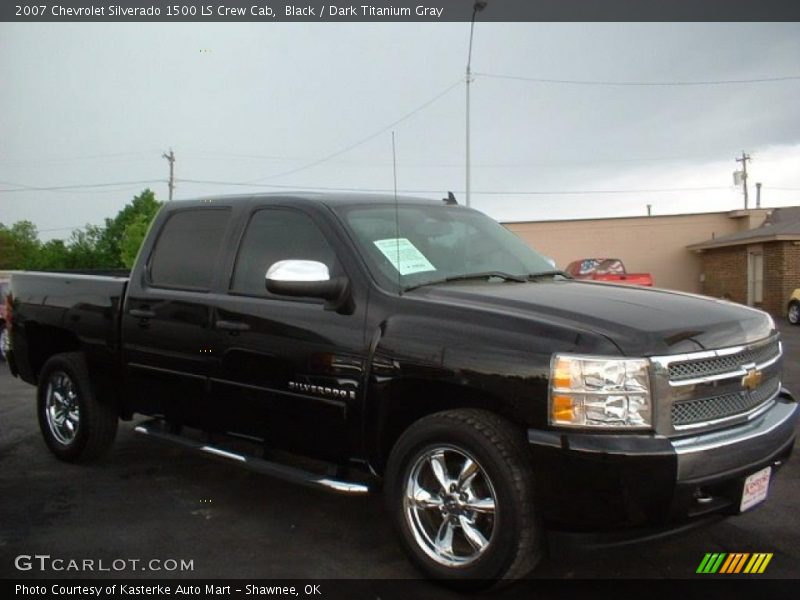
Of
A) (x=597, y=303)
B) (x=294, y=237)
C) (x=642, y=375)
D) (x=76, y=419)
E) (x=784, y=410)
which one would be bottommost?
(x=76, y=419)

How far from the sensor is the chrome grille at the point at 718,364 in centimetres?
307

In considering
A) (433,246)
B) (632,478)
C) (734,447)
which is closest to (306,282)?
(433,246)

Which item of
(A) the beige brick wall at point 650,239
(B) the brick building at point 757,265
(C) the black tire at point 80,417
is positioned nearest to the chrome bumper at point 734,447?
(C) the black tire at point 80,417

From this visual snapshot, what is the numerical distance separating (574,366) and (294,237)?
1897 mm

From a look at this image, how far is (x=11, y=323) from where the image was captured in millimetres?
6148

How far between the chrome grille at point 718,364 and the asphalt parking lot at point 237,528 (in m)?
0.70

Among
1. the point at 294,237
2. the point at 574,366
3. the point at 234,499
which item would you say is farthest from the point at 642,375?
the point at 234,499

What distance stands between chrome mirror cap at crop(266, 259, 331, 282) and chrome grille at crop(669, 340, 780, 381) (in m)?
1.67

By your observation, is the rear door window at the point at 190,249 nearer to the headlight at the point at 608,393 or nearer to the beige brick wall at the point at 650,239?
the headlight at the point at 608,393

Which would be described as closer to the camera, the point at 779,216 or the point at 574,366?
the point at 574,366

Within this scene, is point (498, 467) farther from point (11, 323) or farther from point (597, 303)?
point (11, 323)

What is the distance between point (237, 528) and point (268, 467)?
49 cm

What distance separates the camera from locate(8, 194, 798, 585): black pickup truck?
300 centimetres

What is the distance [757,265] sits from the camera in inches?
1051
